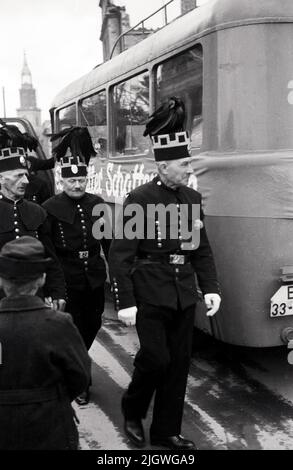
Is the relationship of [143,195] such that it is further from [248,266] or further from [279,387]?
[279,387]

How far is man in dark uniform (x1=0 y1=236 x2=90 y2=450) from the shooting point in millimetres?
2395

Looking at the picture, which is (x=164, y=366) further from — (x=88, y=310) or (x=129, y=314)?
(x=88, y=310)

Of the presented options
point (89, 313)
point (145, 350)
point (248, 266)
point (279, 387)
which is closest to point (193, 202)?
point (248, 266)

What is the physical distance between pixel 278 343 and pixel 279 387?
2.04 ft

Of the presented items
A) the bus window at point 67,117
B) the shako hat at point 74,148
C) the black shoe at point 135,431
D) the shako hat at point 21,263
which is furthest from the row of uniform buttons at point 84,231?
the bus window at point 67,117

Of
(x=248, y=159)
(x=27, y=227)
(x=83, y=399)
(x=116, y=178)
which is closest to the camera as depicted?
(x=27, y=227)

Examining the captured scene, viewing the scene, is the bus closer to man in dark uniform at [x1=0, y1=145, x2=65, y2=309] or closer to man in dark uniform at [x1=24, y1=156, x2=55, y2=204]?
man in dark uniform at [x1=0, y1=145, x2=65, y2=309]

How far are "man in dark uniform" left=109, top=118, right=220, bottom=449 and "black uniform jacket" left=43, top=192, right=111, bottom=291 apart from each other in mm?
854

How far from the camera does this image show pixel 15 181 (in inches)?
160

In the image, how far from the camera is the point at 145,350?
3568 millimetres

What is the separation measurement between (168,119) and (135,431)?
196cm

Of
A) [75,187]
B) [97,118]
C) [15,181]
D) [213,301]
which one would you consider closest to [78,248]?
[75,187]

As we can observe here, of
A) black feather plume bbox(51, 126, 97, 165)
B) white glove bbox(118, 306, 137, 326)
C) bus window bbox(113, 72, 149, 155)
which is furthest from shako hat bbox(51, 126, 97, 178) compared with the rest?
white glove bbox(118, 306, 137, 326)

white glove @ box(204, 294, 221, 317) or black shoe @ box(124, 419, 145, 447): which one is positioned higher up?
white glove @ box(204, 294, 221, 317)
